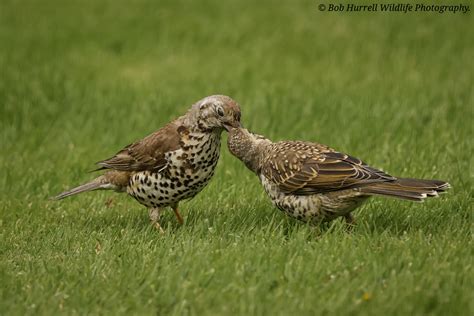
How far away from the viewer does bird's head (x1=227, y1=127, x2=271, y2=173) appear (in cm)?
768

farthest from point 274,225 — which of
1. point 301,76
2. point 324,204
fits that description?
point 301,76

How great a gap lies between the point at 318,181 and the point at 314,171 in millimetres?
122

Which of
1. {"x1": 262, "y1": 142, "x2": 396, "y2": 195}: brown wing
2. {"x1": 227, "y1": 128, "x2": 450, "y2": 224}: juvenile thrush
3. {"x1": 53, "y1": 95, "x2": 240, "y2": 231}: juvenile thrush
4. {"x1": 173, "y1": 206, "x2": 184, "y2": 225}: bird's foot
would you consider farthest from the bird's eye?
{"x1": 173, "y1": 206, "x2": 184, "y2": 225}: bird's foot

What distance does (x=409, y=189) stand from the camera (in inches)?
261

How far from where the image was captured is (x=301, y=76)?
13.1 meters

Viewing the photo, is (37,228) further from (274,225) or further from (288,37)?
(288,37)

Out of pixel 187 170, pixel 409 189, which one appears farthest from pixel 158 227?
pixel 409 189

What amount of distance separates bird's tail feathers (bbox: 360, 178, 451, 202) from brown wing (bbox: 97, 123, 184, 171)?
2.00 meters

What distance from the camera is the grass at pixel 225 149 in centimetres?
598

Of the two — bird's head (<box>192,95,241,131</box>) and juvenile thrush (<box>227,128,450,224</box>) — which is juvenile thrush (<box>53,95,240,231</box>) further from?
juvenile thrush (<box>227,128,450,224</box>)

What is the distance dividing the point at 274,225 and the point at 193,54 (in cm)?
721

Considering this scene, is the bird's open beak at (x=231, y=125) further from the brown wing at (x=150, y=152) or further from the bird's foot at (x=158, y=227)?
the bird's foot at (x=158, y=227)

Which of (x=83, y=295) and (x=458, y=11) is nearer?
(x=83, y=295)

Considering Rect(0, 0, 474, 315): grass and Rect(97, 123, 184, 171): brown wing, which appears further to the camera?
Rect(97, 123, 184, 171): brown wing
